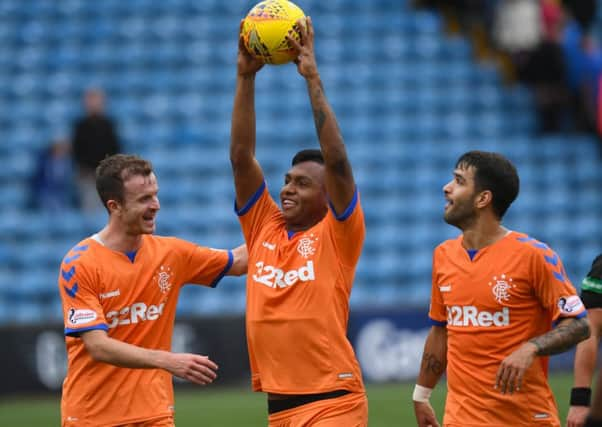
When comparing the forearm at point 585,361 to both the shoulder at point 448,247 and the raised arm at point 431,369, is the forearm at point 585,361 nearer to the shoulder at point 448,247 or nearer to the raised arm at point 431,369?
the raised arm at point 431,369

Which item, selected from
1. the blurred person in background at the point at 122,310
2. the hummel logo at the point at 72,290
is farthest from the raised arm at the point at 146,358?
the hummel logo at the point at 72,290

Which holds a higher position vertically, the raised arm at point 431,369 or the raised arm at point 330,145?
the raised arm at point 330,145

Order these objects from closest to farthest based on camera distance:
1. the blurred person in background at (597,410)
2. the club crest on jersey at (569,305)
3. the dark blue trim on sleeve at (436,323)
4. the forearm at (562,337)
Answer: the blurred person in background at (597,410)
the forearm at (562,337)
the club crest on jersey at (569,305)
the dark blue trim on sleeve at (436,323)

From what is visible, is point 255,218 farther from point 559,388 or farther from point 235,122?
point 559,388

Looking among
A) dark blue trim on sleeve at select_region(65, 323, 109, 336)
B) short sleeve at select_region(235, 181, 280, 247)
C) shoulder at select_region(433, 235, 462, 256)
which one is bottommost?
dark blue trim on sleeve at select_region(65, 323, 109, 336)

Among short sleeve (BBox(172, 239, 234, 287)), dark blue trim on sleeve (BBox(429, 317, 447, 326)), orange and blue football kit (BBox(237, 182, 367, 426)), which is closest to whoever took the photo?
orange and blue football kit (BBox(237, 182, 367, 426))

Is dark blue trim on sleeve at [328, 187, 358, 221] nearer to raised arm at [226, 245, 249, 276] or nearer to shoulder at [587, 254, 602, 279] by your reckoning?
raised arm at [226, 245, 249, 276]

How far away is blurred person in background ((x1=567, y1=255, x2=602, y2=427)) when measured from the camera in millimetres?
6027

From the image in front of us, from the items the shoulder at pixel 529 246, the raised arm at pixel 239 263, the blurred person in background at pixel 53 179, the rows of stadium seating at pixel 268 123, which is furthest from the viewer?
the rows of stadium seating at pixel 268 123

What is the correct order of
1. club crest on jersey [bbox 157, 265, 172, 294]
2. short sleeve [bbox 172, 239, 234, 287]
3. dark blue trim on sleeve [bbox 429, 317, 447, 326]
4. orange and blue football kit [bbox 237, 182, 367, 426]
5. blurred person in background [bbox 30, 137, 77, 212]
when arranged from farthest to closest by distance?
blurred person in background [bbox 30, 137, 77, 212] < short sleeve [bbox 172, 239, 234, 287] < club crest on jersey [bbox 157, 265, 172, 294] < dark blue trim on sleeve [bbox 429, 317, 447, 326] < orange and blue football kit [bbox 237, 182, 367, 426]

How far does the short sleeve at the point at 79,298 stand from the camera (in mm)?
6008

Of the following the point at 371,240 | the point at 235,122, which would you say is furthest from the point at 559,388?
the point at 235,122

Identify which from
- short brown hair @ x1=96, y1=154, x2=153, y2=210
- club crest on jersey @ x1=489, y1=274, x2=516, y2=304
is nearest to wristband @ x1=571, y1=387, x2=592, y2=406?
club crest on jersey @ x1=489, y1=274, x2=516, y2=304

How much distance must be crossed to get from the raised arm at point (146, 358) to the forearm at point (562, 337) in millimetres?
1652
